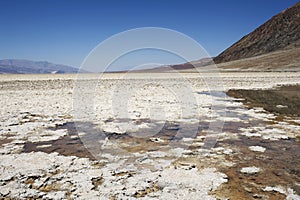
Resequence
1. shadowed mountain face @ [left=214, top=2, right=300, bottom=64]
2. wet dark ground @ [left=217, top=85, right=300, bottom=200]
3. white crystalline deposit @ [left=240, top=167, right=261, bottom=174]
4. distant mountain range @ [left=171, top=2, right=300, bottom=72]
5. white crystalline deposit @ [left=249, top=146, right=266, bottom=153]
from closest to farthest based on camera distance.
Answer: wet dark ground @ [left=217, top=85, right=300, bottom=200] → white crystalline deposit @ [left=240, top=167, right=261, bottom=174] → white crystalline deposit @ [left=249, top=146, right=266, bottom=153] → distant mountain range @ [left=171, top=2, right=300, bottom=72] → shadowed mountain face @ [left=214, top=2, right=300, bottom=64]

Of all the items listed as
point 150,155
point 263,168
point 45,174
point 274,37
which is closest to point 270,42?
point 274,37

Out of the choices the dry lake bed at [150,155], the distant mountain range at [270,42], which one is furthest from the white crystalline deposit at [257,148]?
the distant mountain range at [270,42]

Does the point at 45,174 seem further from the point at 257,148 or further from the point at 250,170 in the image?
the point at 257,148

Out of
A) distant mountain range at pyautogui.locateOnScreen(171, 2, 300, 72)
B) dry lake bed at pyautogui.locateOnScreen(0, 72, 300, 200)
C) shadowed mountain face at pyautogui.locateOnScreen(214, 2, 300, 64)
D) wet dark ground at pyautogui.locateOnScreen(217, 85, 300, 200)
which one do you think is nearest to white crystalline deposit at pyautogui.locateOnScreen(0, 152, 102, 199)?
dry lake bed at pyautogui.locateOnScreen(0, 72, 300, 200)

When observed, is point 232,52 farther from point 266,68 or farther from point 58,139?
point 58,139

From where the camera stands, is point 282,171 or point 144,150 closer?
point 282,171

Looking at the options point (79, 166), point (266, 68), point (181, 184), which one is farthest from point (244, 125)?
point (266, 68)

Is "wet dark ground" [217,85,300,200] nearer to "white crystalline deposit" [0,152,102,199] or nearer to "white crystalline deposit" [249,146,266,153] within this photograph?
"white crystalline deposit" [249,146,266,153]

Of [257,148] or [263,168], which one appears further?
[257,148]
